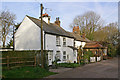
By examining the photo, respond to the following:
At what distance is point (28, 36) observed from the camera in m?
19.9

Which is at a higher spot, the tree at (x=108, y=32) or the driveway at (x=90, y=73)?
the tree at (x=108, y=32)

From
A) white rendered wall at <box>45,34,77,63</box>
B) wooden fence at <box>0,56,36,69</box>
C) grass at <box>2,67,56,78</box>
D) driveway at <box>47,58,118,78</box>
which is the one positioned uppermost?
white rendered wall at <box>45,34,77,63</box>

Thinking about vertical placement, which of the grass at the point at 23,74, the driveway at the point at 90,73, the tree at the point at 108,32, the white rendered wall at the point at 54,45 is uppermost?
the tree at the point at 108,32

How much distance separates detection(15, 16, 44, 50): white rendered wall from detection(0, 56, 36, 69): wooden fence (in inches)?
145

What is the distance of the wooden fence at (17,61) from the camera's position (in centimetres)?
1227

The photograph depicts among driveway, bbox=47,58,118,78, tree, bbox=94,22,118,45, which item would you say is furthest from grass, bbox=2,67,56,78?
tree, bbox=94,22,118,45

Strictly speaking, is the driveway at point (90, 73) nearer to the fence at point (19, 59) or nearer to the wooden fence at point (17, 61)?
the fence at point (19, 59)

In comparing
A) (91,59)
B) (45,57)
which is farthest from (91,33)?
(45,57)

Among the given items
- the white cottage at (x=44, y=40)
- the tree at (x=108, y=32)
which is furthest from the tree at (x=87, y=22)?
the white cottage at (x=44, y=40)

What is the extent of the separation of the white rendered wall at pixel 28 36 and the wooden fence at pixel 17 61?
367 cm

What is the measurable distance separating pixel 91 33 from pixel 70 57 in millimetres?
22512

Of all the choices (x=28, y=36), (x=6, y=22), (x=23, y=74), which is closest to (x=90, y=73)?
(x=23, y=74)

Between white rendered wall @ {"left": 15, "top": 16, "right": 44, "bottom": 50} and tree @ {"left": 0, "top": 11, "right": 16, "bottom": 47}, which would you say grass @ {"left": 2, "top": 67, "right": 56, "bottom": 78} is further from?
tree @ {"left": 0, "top": 11, "right": 16, "bottom": 47}

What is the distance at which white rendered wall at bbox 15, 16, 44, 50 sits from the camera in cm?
1884
